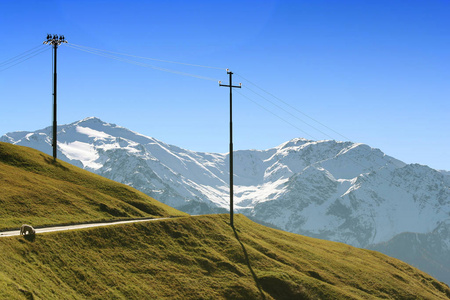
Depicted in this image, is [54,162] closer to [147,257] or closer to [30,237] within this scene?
[147,257]

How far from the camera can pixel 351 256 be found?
89438 mm

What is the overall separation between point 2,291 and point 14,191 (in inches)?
1170

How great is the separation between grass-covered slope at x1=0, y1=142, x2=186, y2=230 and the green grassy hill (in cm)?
16

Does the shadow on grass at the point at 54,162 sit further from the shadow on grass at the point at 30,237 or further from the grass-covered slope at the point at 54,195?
the shadow on grass at the point at 30,237

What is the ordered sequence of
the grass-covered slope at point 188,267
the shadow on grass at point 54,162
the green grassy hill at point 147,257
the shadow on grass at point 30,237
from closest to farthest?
the grass-covered slope at point 188,267
the green grassy hill at point 147,257
the shadow on grass at point 30,237
the shadow on grass at point 54,162

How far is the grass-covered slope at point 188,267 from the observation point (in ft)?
146

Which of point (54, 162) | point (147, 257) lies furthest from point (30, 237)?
point (54, 162)

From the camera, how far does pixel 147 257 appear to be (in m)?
55.8

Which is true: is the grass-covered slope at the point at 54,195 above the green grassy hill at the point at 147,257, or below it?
above

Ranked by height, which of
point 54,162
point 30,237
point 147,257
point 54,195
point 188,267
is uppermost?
point 54,162

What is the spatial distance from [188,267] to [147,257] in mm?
4885

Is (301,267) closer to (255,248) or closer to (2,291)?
(255,248)

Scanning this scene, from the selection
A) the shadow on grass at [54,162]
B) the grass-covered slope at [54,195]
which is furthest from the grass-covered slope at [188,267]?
the shadow on grass at [54,162]

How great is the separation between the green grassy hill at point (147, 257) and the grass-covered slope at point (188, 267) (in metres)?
0.13
